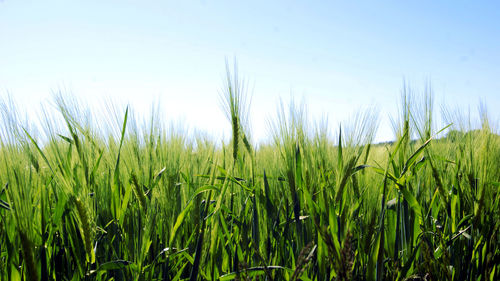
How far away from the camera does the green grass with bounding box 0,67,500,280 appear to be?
40.7 inches

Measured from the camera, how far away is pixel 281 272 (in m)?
1.21

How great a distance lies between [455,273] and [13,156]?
1452 millimetres

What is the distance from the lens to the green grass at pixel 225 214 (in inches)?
40.7

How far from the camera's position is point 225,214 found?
1.43 metres

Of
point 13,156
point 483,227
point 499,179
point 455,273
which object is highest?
point 13,156

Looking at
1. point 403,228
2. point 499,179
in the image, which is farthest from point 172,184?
point 499,179

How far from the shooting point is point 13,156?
999 mm

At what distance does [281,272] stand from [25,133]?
0.92 meters

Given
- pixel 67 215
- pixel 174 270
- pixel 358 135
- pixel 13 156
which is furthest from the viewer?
pixel 358 135

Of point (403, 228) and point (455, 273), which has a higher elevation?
point (403, 228)

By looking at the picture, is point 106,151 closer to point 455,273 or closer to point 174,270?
point 174,270

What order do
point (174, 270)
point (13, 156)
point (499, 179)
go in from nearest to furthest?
1. point (13, 156)
2. point (174, 270)
3. point (499, 179)

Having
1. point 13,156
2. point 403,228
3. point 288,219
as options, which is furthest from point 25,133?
point 403,228

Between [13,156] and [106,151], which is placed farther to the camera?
[106,151]
